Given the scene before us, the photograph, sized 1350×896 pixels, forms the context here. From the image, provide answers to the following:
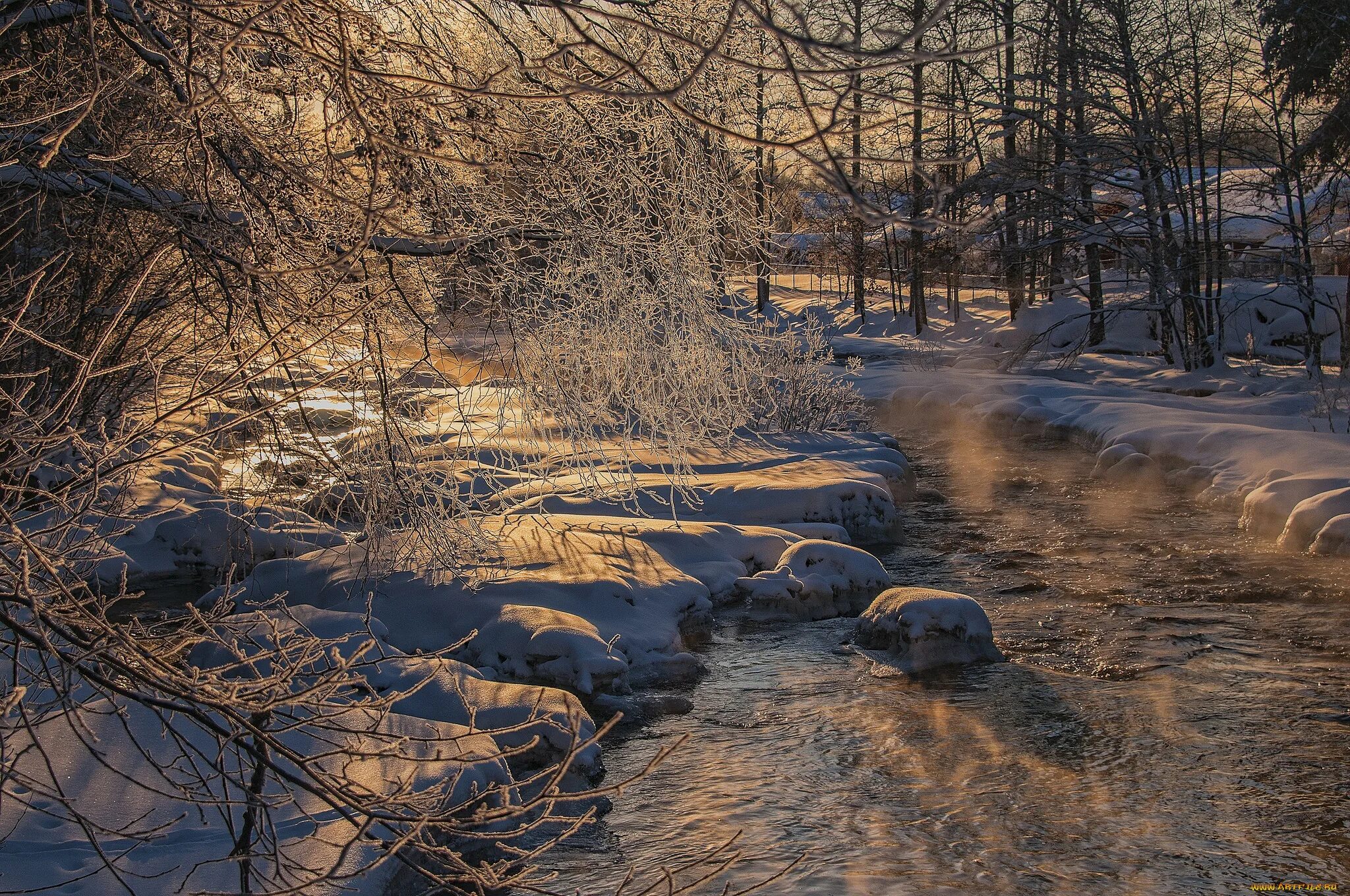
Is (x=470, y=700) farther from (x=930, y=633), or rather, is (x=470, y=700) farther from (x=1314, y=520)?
(x=1314, y=520)

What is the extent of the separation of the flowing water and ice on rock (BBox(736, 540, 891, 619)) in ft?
0.99

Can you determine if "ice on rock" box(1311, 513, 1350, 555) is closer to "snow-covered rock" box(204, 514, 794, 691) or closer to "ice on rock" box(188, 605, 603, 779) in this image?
"snow-covered rock" box(204, 514, 794, 691)

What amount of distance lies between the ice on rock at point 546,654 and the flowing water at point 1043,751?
545mm

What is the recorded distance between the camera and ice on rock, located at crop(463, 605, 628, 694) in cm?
651

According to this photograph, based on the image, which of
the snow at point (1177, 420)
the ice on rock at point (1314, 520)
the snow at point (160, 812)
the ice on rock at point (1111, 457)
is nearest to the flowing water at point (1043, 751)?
the ice on rock at point (1314, 520)

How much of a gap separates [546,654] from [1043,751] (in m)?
2.94

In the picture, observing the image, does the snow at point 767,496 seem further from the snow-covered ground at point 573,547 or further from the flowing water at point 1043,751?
the flowing water at point 1043,751

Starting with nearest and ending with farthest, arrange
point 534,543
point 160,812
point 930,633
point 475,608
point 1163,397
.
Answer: point 160,812 → point 475,608 → point 930,633 → point 534,543 → point 1163,397

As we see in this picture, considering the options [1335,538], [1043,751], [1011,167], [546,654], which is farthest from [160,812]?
[1011,167]

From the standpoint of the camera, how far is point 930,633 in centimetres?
720

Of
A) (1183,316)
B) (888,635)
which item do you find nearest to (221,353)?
(888,635)

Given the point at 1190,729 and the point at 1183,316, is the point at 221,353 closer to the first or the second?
the point at 1190,729

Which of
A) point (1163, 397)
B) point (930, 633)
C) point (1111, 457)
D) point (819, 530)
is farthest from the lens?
point (1163, 397)

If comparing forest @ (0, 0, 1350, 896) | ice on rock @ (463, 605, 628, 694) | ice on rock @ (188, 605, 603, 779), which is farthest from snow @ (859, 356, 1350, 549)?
ice on rock @ (188, 605, 603, 779)
